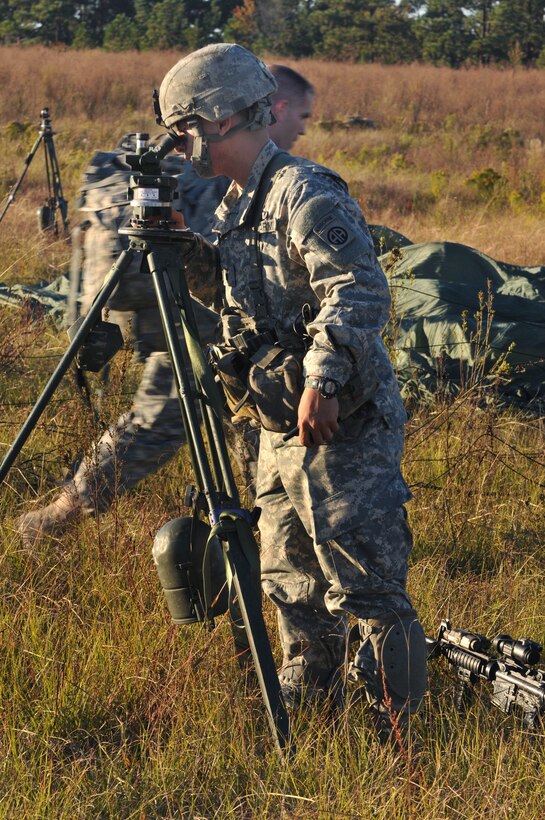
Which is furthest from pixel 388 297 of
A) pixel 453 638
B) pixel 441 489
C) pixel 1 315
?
pixel 1 315

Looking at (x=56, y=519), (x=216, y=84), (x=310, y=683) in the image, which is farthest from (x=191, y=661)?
(x=216, y=84)

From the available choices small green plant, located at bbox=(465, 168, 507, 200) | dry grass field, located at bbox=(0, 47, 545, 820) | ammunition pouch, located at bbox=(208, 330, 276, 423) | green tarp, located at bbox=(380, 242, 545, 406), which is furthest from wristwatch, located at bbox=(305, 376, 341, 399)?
small green plant, located at bbox=(465, 168, 507, 200)

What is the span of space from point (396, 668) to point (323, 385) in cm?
79

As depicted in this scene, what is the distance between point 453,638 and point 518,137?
17.8 m

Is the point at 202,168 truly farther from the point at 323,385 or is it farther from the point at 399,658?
the point at 399,658

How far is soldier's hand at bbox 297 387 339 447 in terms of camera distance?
245 cm

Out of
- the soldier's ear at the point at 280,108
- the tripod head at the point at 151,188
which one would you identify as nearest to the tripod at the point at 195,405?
the tripod head at the point at 151,188

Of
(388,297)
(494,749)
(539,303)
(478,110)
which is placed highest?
(388,297)

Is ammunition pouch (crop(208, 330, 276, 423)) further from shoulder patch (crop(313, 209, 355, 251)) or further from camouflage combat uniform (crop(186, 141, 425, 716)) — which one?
shoulder patch (crop(313, 209, 355, 251))

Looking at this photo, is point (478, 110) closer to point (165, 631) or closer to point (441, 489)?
point (441, 489)

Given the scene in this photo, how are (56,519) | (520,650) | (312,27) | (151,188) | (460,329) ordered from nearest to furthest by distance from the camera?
(151,188), (520,650), (56,519), (460,329), (312,27)

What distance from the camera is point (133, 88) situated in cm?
2161

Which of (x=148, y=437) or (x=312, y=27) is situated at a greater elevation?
(x=148, y=437)

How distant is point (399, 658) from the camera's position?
2709 millimetres
